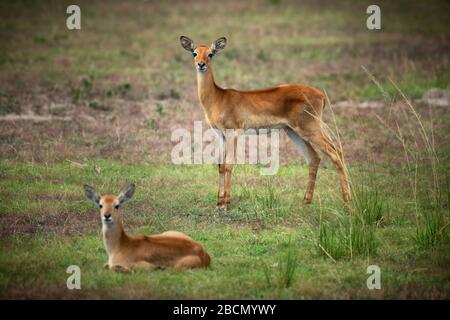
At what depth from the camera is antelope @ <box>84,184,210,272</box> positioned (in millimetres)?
8516

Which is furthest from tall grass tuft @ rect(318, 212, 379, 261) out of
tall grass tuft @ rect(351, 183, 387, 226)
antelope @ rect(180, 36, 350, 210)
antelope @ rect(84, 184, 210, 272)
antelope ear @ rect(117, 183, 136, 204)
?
antelope @ rect(180, 36, 350, 210)

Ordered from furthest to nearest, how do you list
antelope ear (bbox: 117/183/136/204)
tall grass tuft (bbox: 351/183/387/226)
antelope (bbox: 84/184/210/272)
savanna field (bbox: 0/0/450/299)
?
tall grass tuft (bbox: 351/183/387/226), antelope ear (bbox: 117/183/136/204), savanna field (bbox: 0/0/450/299), antelope (bbox: 84/184/210/272)

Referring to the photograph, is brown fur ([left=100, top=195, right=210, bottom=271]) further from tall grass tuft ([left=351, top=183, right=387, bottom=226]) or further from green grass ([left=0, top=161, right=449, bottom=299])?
tall grass tuft ([left=351, top=183, right=387, bottom=226])

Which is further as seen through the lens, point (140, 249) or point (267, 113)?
point (267, 113)

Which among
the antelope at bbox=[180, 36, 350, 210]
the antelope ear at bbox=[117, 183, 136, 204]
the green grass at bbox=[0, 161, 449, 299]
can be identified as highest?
the antelope at bbox=[180, 36, 350, 210]

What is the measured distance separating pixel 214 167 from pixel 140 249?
5142 mm

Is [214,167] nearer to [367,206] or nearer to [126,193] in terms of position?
[367,206]

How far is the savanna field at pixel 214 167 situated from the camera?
343 inches

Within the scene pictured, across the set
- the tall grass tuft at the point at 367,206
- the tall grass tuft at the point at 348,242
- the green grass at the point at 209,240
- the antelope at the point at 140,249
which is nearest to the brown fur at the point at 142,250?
the antelope at the point at 140,249

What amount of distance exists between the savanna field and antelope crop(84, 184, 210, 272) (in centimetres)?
11

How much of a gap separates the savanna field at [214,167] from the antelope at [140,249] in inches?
4.4

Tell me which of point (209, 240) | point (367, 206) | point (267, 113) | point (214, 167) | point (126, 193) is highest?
point (267, 113)

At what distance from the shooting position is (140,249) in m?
8.54

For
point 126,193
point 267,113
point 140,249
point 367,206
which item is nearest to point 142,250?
point 140,249
